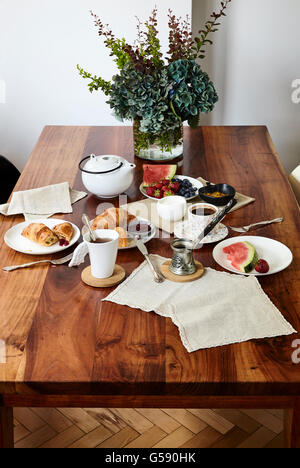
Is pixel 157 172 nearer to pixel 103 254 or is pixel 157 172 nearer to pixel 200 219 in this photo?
pixel 200 219

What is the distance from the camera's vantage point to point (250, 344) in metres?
1.37

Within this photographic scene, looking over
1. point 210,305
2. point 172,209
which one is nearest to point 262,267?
point 210,305

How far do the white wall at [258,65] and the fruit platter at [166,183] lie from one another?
67.6 inches

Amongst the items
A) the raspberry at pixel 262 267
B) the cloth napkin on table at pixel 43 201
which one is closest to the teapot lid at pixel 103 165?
the cloth napkin on table at pixel 43 201

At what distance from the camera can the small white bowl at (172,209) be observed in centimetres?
196

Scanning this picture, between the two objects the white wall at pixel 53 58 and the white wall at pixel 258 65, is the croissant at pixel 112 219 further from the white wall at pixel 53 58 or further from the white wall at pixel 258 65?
the white wall at pixel 258 65

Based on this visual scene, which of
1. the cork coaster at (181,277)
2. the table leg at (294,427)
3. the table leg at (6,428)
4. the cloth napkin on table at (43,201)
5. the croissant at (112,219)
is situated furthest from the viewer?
the cloth napkin on table at (43,201)

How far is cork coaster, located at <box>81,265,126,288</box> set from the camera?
1597mm

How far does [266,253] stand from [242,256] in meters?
0.10

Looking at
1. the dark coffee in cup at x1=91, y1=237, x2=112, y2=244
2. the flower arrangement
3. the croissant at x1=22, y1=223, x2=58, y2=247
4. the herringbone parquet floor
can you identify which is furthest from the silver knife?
the herringbone parquet floor

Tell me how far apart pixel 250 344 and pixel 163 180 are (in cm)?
94

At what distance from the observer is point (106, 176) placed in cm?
208

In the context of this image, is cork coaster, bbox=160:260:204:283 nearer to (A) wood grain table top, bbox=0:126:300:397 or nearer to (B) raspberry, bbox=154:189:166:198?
(A) wood grain table top, bbox=0:126:300:397
